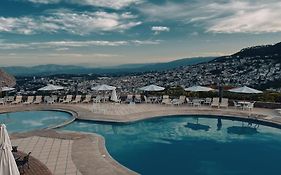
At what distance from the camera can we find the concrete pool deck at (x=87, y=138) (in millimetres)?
9250

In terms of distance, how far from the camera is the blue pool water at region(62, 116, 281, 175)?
34.3ft

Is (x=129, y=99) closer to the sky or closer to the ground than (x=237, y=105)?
closer to the sky

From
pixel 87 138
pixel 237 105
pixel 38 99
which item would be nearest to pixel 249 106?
pixel 237 105

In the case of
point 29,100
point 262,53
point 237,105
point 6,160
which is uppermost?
point 262,53

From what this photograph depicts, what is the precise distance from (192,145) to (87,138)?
4349 millimetres

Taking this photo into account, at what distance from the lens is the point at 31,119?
1769 centimetres

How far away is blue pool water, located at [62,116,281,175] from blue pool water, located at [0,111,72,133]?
4.49 ft

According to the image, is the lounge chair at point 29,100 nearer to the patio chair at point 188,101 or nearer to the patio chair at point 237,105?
the patio chair at point 188,101

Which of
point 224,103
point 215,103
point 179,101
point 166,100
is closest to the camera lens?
point 224,103

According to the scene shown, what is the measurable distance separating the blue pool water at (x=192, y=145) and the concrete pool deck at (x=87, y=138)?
2.01 ft

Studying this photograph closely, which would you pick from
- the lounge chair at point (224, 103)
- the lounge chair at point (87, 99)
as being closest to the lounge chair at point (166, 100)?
the lounge chair at point (224, 103)

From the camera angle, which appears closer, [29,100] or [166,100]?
[166,100]

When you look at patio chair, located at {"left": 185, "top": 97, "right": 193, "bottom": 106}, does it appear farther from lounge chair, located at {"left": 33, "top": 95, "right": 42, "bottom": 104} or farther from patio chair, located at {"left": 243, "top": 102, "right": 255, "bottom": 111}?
lounge chair, located at {"left": 33, "top": 95, "right": 42, "bottom": 104}

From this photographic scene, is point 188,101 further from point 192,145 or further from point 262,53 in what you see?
point 262,53
